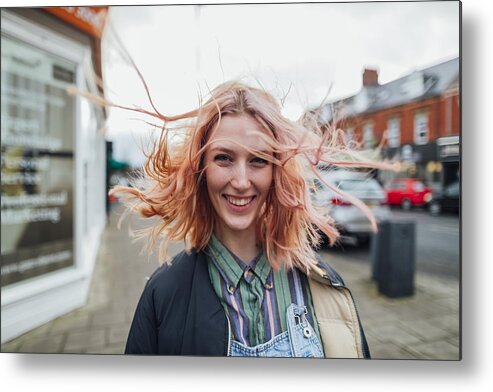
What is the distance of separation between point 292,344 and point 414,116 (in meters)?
1.26

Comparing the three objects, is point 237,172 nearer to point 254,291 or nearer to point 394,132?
point 254,291

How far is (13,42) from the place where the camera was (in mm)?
2346

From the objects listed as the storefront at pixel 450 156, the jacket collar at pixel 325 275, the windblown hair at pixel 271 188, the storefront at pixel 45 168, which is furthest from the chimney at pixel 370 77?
the storefront at pixel 45 168

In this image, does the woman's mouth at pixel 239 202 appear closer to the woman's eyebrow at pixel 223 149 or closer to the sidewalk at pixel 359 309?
the woman's eyebrow at pixel 223 149

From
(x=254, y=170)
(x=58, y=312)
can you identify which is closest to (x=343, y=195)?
(x=254, y=170)

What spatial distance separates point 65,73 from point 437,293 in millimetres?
2640

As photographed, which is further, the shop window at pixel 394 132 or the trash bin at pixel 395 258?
the trash bin at pixel 395 258

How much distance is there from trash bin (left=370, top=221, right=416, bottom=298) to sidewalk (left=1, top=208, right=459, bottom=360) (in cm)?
8

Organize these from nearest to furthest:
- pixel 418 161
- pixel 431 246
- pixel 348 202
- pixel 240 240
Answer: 1. pixel 240 240
2. pixel 348 202
3. pixel 418 161
4. pixel 431 246

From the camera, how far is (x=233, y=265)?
162 cm

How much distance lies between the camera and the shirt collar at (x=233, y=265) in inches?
63.2

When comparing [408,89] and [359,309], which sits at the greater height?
[408,89]

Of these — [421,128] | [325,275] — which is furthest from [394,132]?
[325,275]

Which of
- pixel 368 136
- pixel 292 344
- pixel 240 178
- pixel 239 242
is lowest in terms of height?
pixel 292 344
